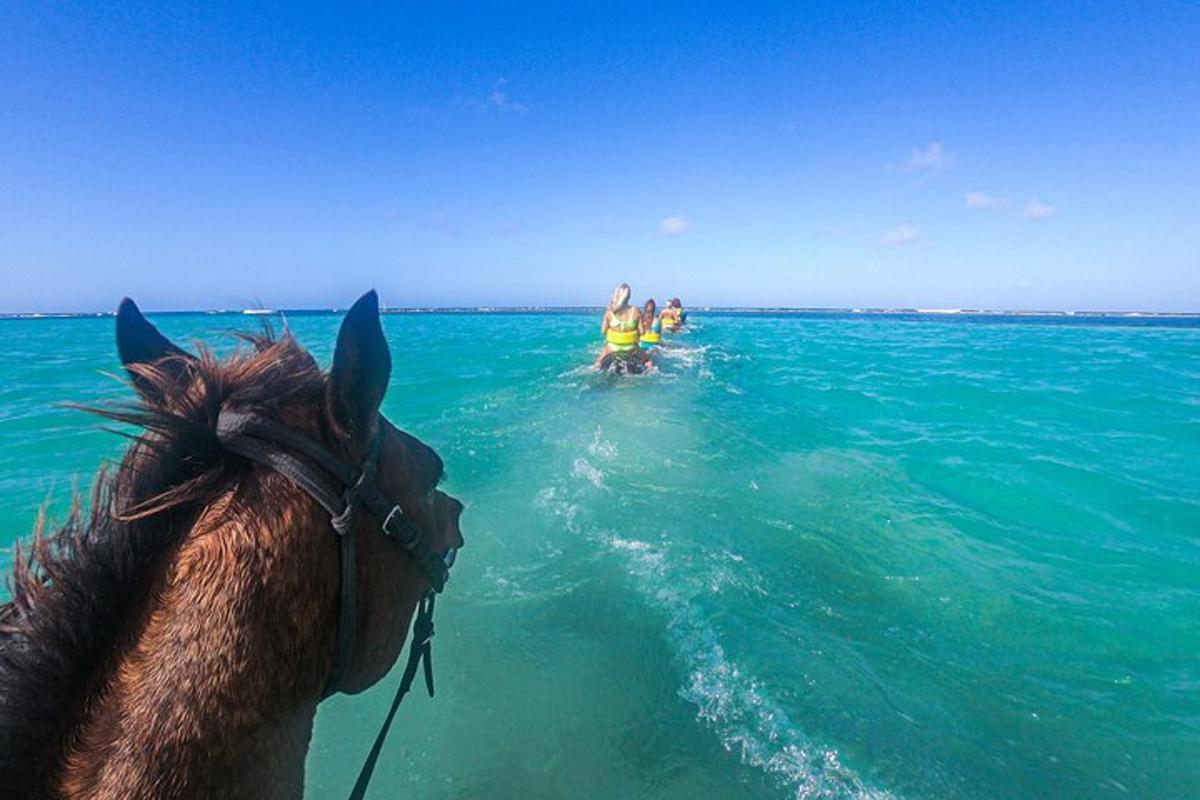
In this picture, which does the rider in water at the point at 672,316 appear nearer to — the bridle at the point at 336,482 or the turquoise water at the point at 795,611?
the turquoise water at the point at 795,611

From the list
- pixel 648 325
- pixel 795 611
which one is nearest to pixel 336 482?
pixel 795 611

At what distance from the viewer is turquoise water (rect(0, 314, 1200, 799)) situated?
3814mm

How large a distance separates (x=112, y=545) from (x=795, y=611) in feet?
19.1

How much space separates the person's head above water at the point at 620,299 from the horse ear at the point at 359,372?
75.0ft

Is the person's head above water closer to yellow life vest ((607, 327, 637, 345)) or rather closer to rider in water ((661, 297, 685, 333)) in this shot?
yellow life vest ((607, 327, 637, 345))

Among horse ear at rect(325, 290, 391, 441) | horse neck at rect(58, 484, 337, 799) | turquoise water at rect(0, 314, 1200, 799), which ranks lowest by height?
turquoise water at rect(0, 314, 1200, 799)

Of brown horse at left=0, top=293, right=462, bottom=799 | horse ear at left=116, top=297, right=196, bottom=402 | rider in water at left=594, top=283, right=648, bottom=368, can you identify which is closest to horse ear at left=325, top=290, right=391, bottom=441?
brown horse at left=0, top=293, right=462, bottom=799

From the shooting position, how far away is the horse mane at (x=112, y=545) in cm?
129

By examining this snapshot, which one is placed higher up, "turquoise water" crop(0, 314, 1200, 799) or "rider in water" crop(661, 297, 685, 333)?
"rider in water" crop(661, 297, 685, 333)

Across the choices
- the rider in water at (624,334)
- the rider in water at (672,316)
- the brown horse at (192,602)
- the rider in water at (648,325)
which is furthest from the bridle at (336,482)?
the rider in water at (672,316)

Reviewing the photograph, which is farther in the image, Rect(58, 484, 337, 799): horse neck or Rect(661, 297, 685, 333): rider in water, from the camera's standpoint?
Rect(661, 297, 685, 333): rider in water

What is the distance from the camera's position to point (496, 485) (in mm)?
9484

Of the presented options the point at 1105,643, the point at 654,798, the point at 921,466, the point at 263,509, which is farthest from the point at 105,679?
the point at 921,466

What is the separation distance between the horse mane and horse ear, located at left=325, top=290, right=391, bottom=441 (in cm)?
16
